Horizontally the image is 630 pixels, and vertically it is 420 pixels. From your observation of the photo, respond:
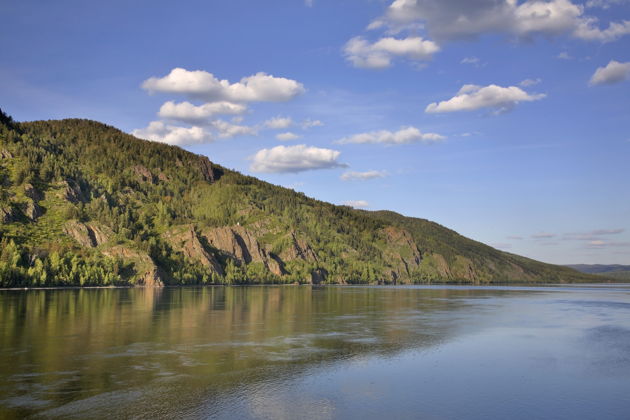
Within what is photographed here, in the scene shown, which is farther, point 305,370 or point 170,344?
point 170,344

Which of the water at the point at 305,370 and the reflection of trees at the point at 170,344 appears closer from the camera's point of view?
the water at the point at 305,370

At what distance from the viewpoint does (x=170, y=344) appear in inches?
2184

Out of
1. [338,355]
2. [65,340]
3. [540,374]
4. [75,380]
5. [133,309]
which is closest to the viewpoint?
[75,380]

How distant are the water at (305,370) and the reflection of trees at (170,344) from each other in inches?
8.3

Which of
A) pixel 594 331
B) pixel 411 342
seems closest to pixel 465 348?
pixel 411 342

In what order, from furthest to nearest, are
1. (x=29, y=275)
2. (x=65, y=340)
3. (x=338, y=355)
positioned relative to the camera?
(x=29, y=275), (x=65, y=340), (x=338, y=355)

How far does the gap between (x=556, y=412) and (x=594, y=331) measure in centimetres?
5133

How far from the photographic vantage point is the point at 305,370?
4325 centimetres

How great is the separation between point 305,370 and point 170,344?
19.5 m

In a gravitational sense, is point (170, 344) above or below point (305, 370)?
above

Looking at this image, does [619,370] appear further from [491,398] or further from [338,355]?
[338,355]

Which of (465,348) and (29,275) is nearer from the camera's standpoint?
(465,348)

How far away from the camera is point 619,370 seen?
154ft

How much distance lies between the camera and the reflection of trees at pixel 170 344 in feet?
124
